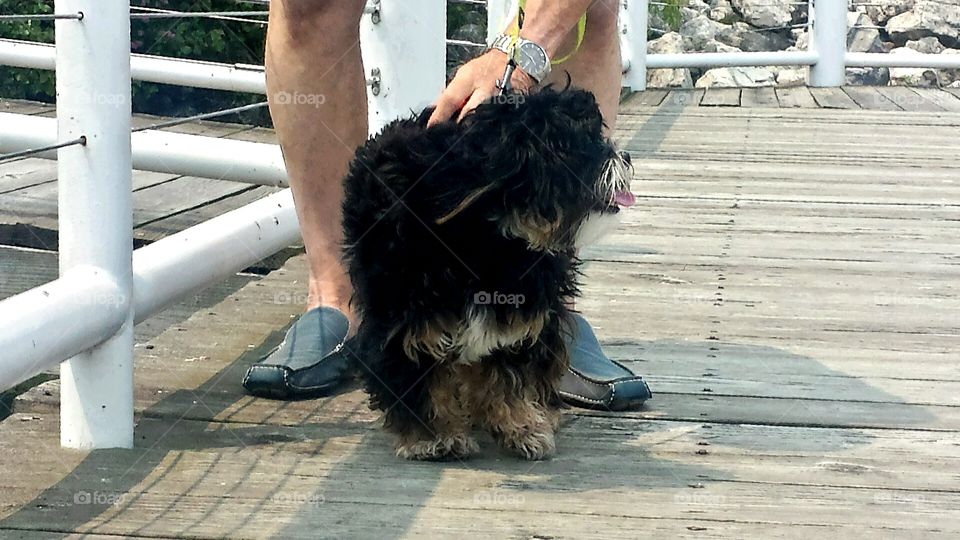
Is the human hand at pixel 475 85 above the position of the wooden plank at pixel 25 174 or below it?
above

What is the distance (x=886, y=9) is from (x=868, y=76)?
1376mm

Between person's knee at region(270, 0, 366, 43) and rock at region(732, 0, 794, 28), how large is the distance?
9.82 m

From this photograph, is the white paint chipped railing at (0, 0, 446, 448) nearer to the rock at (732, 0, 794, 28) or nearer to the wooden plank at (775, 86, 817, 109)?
the wooden plank at (775, 86, 817, 109)

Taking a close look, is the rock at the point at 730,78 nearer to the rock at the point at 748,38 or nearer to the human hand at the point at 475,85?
the rock at the point at 748,38

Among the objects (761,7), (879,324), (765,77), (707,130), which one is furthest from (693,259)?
(761,7)

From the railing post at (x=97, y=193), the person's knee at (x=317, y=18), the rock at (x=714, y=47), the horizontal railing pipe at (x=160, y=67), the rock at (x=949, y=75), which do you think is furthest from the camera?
the rock at (x=949, y=75)

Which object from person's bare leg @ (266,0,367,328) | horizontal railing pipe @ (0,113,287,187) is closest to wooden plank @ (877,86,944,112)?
horizontal railing pipe @ (0,113,287,187)

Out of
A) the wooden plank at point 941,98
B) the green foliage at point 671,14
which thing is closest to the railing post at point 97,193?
the wooden plank at point 941,98

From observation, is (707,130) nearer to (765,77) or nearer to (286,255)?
(286,255)

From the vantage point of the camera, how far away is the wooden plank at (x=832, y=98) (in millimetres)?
7500

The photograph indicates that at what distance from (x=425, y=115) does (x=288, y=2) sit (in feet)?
1.65

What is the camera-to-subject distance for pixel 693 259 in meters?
3.88

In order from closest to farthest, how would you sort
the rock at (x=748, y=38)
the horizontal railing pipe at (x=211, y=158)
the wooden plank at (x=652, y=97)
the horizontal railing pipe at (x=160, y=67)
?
the horizontal railing pipe at (x=211, y=158)
the horizontal railing pipe at (x=160, y=67)
the wooden plank at (x=652, y=97)
the rock at (x=748, y=38)

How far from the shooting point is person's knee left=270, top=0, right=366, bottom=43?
2.61 metres
